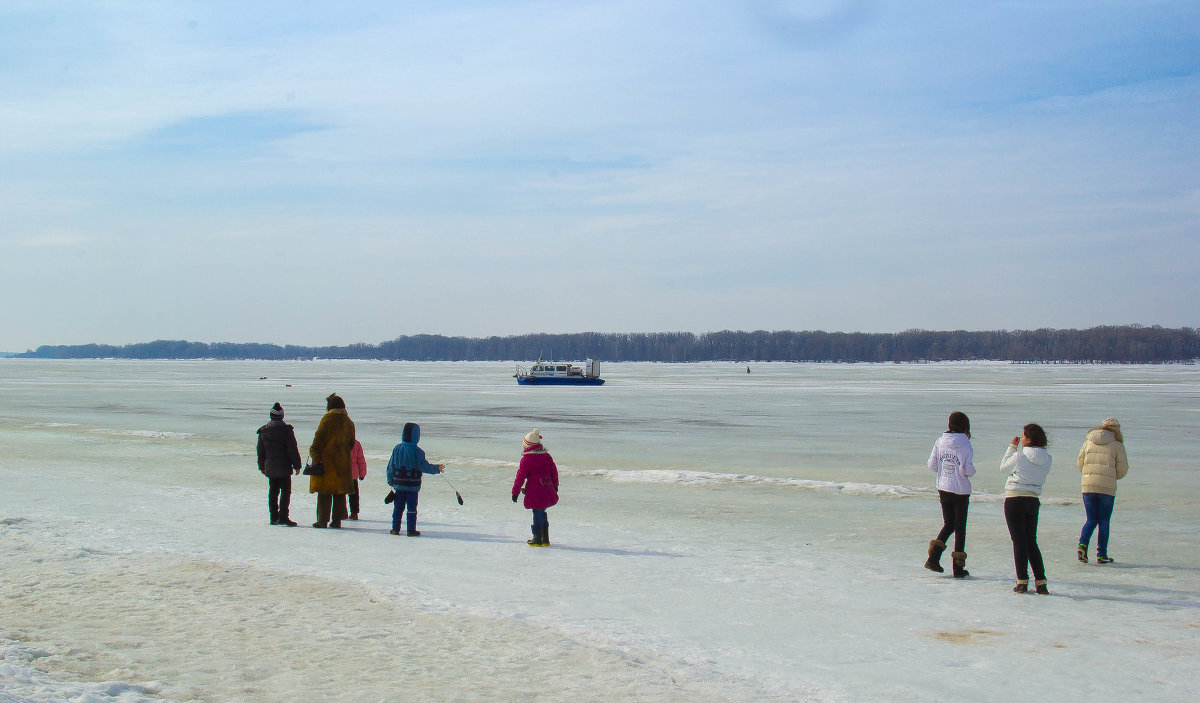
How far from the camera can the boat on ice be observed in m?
83.9

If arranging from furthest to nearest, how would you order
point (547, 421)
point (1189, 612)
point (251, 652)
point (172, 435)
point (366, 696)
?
point (547, 421)
point (172, 435)
point (1189, 612)
point (251, 652)
point (366, 696)

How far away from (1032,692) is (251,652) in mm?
5082

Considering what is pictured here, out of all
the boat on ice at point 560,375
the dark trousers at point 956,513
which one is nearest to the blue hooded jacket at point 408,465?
the dark trousers at point 956,513

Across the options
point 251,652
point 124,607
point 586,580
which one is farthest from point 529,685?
point 124,607

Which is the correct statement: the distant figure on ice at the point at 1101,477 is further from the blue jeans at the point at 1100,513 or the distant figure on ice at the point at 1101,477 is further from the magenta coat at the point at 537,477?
the magenta coat at the point at 537,477

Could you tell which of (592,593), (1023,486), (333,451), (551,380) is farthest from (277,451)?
(551,380)

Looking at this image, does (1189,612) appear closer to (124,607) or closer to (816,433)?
(124,607)

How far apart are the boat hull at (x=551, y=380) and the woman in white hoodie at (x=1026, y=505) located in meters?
73.5

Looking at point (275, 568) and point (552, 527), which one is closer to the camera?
point (275, 568)

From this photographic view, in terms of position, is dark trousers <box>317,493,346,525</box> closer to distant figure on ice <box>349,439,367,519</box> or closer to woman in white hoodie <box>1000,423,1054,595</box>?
distant figure on ice <box>349,439,367,519</box>

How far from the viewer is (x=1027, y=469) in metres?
8.39

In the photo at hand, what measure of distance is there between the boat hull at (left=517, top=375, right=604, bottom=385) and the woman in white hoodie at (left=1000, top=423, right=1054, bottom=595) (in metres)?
73.5

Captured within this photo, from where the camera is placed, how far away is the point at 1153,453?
2136 cm

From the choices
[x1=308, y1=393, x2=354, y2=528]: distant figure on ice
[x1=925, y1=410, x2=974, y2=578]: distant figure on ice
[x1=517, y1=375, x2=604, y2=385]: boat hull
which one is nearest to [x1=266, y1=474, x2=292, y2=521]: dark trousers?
[x1=308, y1=393, x2=354, y2=528]: distant figure on ice
